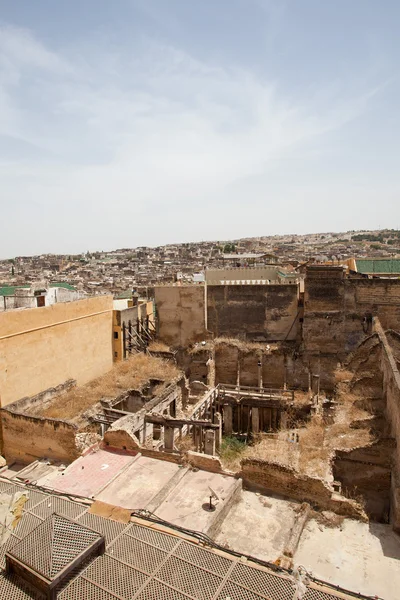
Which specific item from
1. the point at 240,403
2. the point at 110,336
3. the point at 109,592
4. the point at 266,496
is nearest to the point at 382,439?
the point at 266,496

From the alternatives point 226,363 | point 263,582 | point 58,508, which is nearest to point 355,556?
point 263,582

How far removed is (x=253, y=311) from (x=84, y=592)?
18614 millimetres

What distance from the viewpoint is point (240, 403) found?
1772 centimetres

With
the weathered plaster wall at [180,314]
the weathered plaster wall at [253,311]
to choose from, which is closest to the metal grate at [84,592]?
the weathered plaster wall at [180,314]

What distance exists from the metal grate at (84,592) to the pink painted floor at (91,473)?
533 centimetres

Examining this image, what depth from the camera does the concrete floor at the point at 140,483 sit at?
29.5ft

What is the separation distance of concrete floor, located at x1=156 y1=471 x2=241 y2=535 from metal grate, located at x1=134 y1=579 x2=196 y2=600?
11.8 feet

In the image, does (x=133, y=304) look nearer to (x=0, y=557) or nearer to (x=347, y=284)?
(x=347, y=284)

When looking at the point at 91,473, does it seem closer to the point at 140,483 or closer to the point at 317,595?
the point at 140,483

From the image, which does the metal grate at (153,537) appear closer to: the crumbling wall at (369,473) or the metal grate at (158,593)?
the metal grate at (158,593)

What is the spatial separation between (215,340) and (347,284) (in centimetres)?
736

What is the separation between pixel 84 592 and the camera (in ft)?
13.6

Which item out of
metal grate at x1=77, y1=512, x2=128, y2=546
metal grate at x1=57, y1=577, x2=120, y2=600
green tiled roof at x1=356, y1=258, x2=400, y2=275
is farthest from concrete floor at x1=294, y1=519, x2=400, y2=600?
green tiled roof at x1=356, y1=258, x2=400, y2=275

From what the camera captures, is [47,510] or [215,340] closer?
[47,510]
